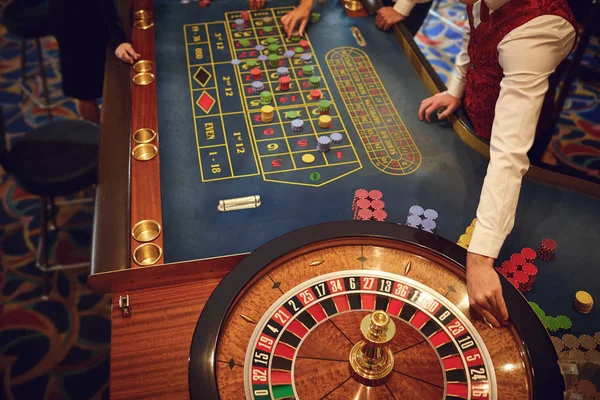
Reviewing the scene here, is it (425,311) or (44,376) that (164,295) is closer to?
(425,311)

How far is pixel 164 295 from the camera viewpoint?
1.84 metres

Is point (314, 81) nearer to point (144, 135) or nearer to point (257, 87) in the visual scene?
point (257, 87)

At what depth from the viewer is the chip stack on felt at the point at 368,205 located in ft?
6.64

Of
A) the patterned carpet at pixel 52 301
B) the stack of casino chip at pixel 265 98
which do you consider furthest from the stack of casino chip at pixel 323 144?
the patterned carpet at pixel 52 301

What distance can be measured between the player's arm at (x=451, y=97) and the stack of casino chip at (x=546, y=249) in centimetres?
81

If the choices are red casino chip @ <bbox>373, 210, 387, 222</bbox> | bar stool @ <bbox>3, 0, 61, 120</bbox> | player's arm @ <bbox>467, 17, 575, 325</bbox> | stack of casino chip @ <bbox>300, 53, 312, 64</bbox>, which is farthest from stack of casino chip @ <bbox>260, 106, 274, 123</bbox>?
bar stool @ <bbox>3, 0, 61, 120</bbox>

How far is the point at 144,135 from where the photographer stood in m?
2.38

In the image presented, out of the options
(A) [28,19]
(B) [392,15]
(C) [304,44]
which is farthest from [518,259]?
(A) [28,19]

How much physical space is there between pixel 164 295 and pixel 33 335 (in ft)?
5.67

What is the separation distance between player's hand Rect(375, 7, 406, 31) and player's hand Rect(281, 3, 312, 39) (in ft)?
1.41

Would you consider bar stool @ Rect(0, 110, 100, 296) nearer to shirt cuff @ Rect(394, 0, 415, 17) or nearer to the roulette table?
the roulette table

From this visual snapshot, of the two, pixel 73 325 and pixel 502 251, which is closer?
pixel 502 251

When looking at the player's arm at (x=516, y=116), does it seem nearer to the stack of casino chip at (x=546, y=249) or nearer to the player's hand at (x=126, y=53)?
the stack of casino chip at (x=546, y=249)

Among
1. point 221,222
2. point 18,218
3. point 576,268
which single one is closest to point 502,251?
point 576,268
